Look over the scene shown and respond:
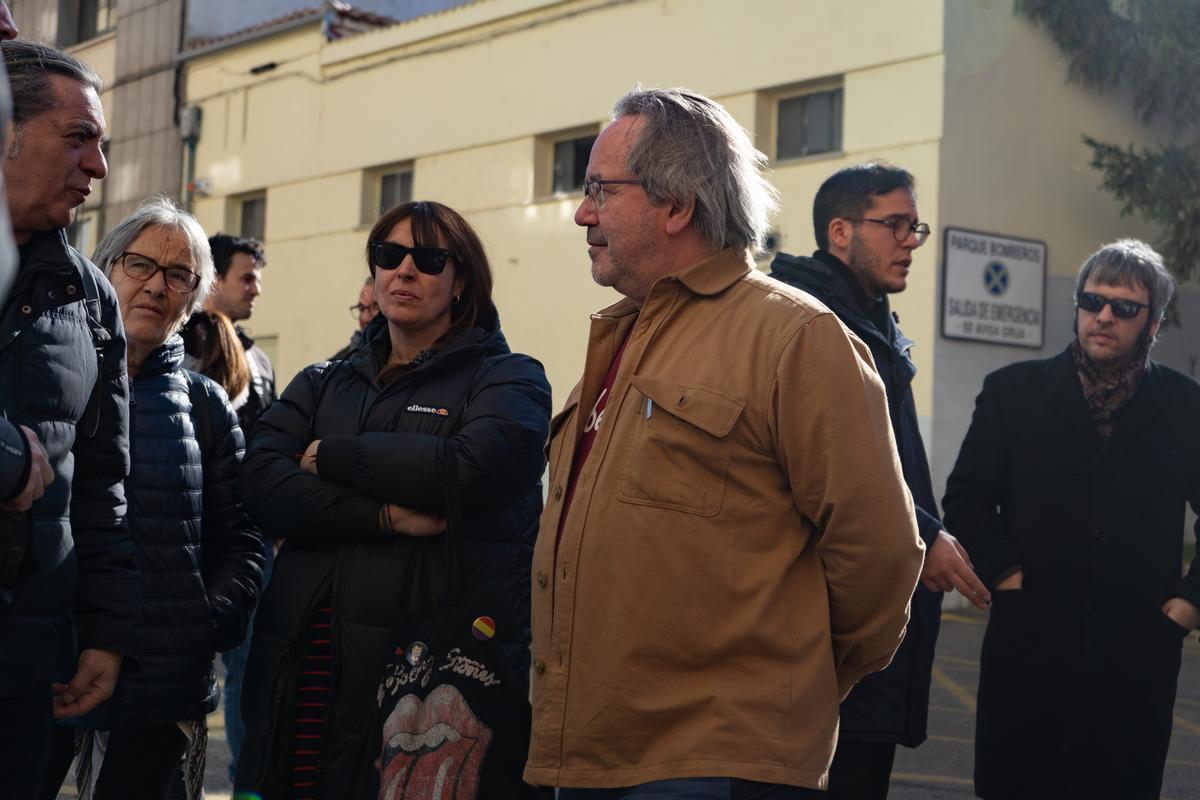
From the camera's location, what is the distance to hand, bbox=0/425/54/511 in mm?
2480

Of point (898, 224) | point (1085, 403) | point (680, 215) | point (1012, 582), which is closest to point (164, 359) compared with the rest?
point (680, 215)

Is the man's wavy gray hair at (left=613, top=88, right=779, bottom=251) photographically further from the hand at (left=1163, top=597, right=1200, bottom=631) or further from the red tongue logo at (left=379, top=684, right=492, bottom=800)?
the hand at (left=1163, top=597, right=1200, bottom=631)

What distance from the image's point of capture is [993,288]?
1463 centimetres

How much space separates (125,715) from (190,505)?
54cm

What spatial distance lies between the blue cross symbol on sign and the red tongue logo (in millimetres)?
12027

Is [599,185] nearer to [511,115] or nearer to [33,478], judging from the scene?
[33,478]

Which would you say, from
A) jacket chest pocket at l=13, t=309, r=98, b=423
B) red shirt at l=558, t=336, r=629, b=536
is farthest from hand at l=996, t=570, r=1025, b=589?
jacket chest pocket at l=13, t=309, r=98, b=423

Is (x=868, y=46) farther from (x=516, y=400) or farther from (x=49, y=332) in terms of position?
(x=49, y=332)

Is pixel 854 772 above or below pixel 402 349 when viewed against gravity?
below

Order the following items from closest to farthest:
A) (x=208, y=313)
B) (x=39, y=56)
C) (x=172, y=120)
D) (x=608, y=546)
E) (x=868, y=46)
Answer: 1. (x=608, y=546)
2. (x=39, y=56)
3. (x=208, y=313)
4. (x=868, y=46)
5. (x=172, y=120)

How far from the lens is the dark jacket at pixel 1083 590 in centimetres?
444

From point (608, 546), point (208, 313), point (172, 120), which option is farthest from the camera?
point (172, 120)

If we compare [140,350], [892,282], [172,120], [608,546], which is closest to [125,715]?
[140,350]

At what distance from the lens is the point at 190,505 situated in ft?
12.6
